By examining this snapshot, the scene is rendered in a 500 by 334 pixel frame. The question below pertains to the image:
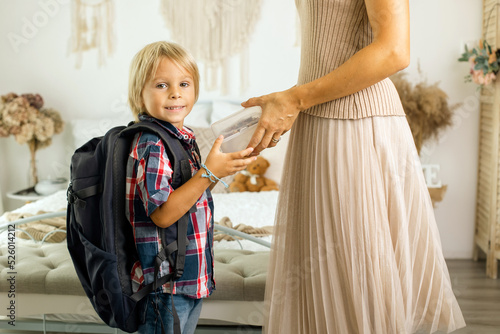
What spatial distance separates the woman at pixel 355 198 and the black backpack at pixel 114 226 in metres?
0.26

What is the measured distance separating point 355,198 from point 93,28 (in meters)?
3.31

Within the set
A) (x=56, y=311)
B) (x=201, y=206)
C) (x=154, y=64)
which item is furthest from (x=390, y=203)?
(x=56, y=311)

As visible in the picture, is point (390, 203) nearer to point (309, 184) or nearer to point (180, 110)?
point (309, 184)

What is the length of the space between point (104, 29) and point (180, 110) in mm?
2940

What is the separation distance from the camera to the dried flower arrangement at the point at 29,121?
11.8 feet

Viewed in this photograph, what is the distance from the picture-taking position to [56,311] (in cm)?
192

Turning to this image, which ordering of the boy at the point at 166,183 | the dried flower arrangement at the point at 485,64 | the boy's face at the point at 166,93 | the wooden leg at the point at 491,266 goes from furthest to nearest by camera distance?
the wooden leg at the point at 491,266
the dried flower arrangement at the point at 485,64
the boy's face at the point at 166,93
the boy at the point at 166,183

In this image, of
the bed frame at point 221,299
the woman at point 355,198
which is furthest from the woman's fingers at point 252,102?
the bed frame at point 221,299

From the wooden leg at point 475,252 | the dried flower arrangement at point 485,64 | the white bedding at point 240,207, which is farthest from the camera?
the wooden leg at point 475,252

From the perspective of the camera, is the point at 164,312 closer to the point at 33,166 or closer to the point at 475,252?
the point at 33,166

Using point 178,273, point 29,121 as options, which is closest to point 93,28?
point 29,121

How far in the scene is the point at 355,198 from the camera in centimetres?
117

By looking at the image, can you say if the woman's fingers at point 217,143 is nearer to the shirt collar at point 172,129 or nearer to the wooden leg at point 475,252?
the shirt collar at point 172,129

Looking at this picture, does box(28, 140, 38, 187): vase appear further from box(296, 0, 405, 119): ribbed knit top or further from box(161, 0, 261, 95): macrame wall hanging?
box(296, 0, 405, 119): ribbed knit top
